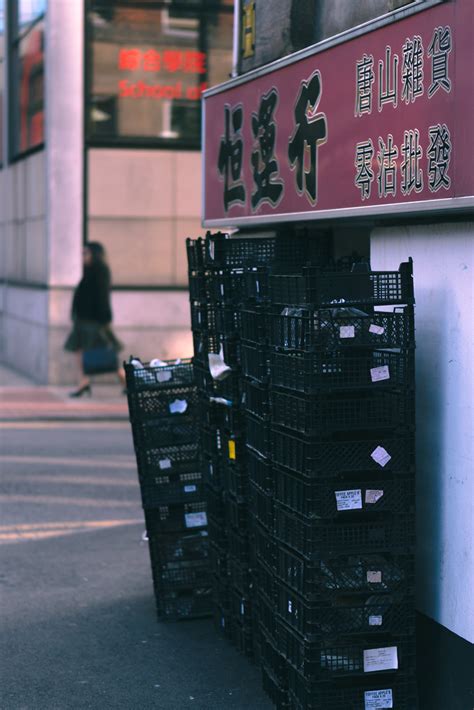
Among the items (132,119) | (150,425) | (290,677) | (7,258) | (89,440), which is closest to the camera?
(290,677)

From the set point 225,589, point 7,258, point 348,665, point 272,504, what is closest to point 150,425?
point 225,589

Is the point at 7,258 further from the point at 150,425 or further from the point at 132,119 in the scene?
the point at 150,425

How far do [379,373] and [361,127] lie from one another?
3.80 feet

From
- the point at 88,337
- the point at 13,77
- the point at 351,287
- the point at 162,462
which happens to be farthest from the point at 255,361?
the point at 13,77

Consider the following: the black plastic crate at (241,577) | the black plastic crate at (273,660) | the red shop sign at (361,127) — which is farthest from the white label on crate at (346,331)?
the black plastic crate at (241,577)

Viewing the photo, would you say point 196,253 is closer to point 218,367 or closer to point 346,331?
point 218,367

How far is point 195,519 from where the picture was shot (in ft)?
23.8

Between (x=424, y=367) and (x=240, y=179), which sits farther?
(x=240, y=179)

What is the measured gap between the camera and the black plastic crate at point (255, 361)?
18.5 feet

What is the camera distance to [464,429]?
5137 millimetres

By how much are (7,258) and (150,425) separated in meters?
16.9

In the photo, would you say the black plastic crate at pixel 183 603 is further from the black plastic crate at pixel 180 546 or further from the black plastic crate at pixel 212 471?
the black plastic crate at pixel 212 471

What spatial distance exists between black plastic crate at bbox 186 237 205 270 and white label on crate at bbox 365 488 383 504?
6.43 ft

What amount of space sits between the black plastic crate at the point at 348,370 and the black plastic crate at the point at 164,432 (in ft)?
6.71
